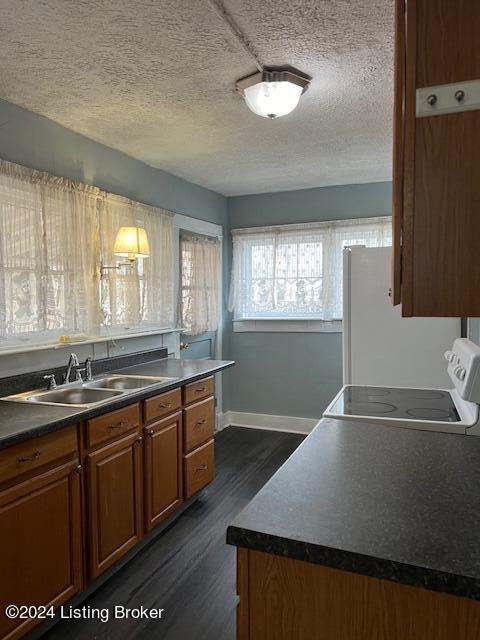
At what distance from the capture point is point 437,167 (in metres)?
0.78

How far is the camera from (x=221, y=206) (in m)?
4.55

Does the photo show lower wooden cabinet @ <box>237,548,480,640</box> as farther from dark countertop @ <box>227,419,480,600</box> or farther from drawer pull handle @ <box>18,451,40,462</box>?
drawer pull handle @ <box>18,451,40,462</box>

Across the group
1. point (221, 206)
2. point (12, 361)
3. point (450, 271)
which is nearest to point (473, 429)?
point (450, 271)

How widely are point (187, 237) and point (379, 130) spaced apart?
1.82 meters

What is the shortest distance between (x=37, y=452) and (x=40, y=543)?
37 centimetres

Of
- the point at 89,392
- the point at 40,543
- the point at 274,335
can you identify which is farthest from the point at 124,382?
the point at 274,335

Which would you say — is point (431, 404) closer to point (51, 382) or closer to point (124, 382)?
point (124, 382)

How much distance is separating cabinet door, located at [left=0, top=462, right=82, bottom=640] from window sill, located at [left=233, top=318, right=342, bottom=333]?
2827mm

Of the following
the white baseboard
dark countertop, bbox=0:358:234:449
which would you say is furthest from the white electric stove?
the white baseboard

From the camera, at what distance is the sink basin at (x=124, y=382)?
2.65m

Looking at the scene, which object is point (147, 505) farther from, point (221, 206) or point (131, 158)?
point (221, 206)

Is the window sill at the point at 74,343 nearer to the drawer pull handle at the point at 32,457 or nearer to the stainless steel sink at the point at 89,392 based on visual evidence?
the stainless steel sink at the point at 89,392

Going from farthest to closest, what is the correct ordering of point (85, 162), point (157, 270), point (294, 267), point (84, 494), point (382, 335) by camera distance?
point (294, 267)
point (157, 270)
point (85, 162)
point (382, 335)
point (84, 494)

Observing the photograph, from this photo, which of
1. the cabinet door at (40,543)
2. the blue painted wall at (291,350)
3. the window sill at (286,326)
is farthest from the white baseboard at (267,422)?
the cabinet door at (40,543)
